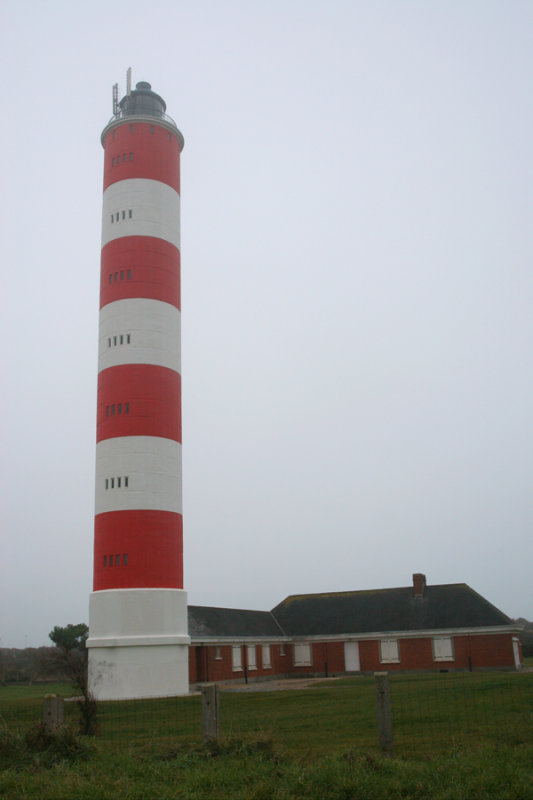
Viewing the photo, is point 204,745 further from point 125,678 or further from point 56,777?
point 125,678

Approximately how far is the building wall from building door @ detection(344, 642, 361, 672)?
213 mm

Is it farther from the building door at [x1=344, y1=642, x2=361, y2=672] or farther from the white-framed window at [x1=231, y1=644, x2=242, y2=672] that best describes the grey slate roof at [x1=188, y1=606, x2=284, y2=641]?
the building door at [x1=344, y1=642, x2=361, y2=672]

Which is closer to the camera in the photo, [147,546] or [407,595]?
[147,546]

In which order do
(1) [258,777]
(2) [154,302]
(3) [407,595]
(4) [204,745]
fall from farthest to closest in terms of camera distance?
(3) [407,595] < (2) [154,302] < (4) [204,745] < (1) [258,777]

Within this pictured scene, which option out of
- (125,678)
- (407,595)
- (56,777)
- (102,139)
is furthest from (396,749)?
(407,595)

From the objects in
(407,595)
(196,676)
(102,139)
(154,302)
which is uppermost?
(102,139)

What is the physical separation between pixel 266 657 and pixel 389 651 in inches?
238

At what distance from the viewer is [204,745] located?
9.54 metres

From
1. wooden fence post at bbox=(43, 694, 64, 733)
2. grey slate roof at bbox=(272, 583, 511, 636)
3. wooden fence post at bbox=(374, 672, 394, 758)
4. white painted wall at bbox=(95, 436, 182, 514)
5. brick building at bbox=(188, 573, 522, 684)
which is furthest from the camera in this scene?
grey slate roof at bbox=(272, 583, 511, 636)

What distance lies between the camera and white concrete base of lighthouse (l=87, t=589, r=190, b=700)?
26.6 m

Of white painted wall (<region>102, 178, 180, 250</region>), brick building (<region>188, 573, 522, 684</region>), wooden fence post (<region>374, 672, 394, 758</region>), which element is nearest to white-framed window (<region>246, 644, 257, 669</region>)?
brick building (<region>188, 573, 522, 684</region>)

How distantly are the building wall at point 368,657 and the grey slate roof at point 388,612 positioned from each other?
0.70 meters

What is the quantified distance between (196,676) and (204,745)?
2411 centimetres

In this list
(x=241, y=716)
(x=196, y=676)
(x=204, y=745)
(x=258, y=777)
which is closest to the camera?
(x=258, y=777)
